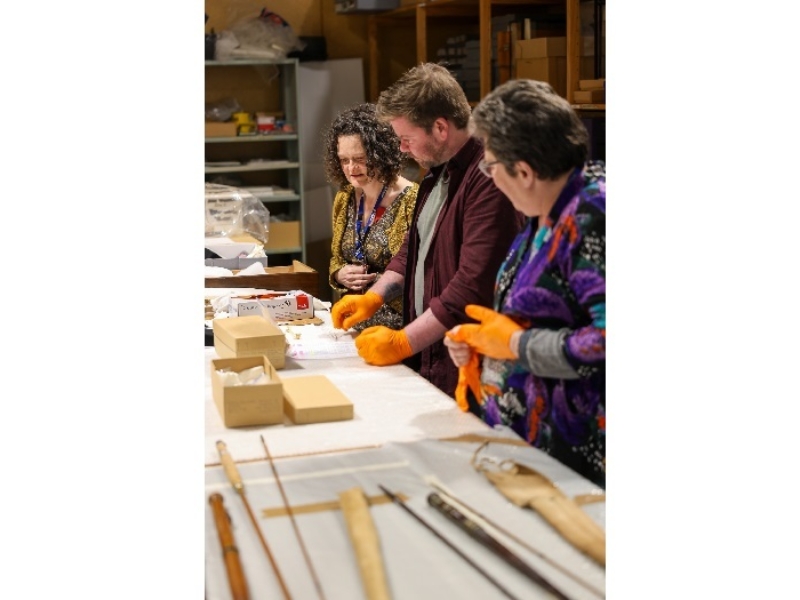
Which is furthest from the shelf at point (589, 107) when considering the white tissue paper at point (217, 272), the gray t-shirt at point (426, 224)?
the white tissue paper at point (217, 272)

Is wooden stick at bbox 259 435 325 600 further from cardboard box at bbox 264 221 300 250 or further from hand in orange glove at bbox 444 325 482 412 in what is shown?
cardboard box at bbox 264 221 300 250

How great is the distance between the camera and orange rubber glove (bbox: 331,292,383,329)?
103 inches

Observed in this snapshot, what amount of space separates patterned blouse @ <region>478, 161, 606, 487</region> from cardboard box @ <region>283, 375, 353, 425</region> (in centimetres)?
37

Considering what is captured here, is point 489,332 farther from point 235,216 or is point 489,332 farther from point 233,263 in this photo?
point 235,216

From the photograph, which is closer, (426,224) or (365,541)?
(365,541)

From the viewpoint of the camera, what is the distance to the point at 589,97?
5.83 ft

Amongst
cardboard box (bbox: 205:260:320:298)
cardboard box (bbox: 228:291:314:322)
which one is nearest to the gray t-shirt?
cardboard box (bbox: 228:291:314:322)

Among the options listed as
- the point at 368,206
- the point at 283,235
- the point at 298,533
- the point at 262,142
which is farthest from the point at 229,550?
the point at 262,142

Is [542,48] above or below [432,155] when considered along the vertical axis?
above

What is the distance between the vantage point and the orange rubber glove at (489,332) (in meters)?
1.71

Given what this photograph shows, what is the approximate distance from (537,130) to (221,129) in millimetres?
4345
